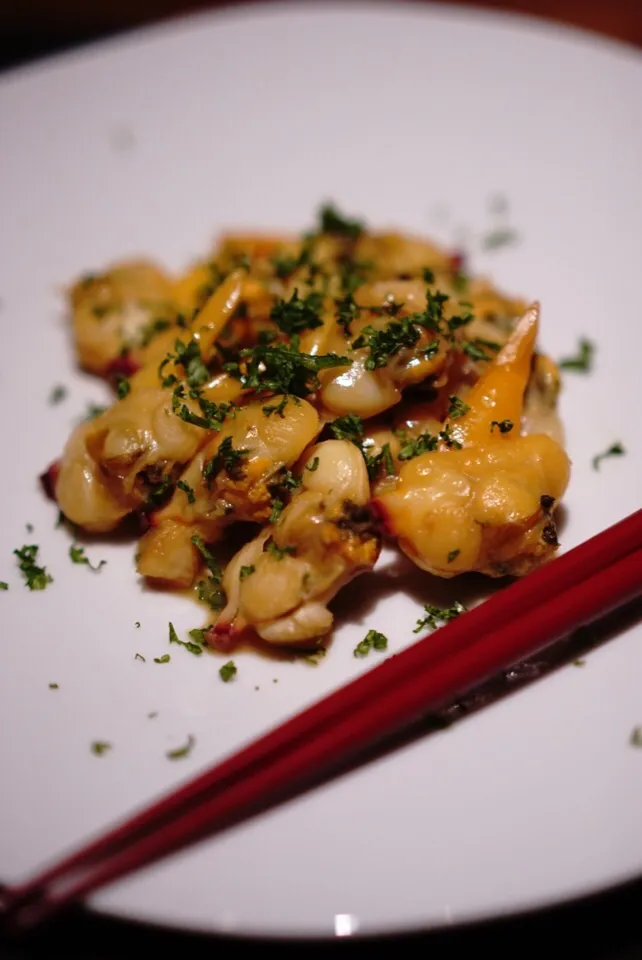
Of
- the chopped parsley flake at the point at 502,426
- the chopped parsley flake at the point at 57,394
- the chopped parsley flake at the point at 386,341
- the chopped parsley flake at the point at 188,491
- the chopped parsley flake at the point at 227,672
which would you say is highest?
the chopped parsley flake at the point at 386,341

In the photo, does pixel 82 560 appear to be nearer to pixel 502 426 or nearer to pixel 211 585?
pixel 211 585

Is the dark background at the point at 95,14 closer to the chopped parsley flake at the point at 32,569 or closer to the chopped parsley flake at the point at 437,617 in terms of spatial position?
the chopped parsley flake at the point at 32,569

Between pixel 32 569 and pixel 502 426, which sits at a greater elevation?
pixel 502 426

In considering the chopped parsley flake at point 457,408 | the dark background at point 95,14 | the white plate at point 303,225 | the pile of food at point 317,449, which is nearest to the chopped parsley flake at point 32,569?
the white plate at point 303,225

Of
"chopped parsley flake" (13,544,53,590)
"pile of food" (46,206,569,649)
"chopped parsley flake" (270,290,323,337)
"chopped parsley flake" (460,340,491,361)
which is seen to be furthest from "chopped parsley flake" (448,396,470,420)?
"chopped parsley flake" (13,544,53,590)

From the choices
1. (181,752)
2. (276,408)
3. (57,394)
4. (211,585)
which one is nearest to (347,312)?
(276,408)
